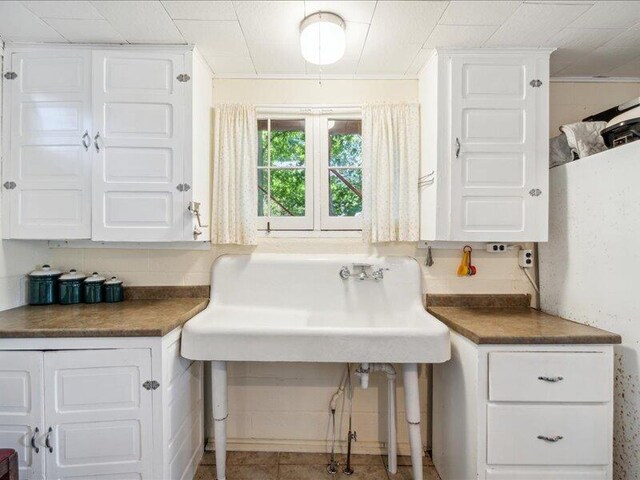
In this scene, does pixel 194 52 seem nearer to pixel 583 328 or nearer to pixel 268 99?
pixel 268 99

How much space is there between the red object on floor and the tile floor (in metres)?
0.89

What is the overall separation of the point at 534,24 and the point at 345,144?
3.44 feet

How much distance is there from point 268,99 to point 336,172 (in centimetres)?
59

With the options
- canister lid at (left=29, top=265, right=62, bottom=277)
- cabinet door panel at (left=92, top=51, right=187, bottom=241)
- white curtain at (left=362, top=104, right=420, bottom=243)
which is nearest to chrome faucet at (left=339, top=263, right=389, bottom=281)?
white curtain at (left=362, top=104, right=420, bottom=243)

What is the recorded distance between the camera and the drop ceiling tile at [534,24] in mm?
1412

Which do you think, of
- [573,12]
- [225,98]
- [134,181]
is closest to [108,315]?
[134,181]

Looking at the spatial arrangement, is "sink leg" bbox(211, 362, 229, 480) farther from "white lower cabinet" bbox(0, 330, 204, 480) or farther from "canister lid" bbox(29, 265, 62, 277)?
"canister lid" bbox(29, 265, 62, 277)

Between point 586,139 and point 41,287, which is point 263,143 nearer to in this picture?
point 41,287

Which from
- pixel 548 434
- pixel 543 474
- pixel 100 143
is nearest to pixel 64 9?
pixel 100 143

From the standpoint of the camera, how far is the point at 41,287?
180 centimetres

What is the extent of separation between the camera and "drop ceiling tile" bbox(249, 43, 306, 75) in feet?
5.60

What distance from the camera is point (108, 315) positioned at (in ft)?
5.22

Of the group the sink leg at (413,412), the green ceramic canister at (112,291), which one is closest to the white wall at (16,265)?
the green ceramic canister at (112,291)

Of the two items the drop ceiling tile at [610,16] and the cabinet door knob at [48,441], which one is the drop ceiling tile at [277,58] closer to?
the drop ceiling tile at [610,16]
